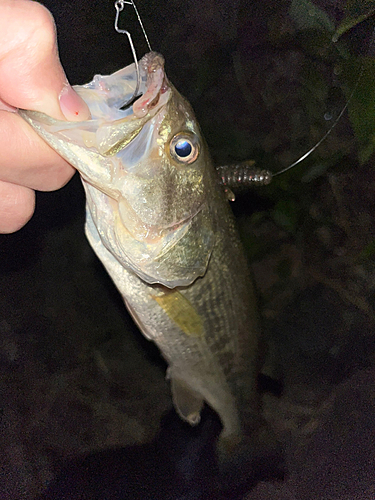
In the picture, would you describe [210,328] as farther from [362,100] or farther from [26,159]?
[362,100]

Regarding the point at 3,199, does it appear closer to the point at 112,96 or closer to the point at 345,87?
the point at 112,96

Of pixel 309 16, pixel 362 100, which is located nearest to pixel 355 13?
pixel 309 16

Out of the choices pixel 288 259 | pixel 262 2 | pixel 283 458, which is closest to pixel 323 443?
pixel 283 458

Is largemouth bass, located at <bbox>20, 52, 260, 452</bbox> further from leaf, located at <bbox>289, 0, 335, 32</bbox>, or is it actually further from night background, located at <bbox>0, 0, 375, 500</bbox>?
leaf, located at <bbox>289, 0, 335, 32</bbox>

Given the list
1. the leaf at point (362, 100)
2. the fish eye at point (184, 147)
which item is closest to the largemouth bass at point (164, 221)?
the fish eye at point (184, 147)

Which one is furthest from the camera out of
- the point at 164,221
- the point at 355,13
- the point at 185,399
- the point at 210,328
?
the point at 185,399

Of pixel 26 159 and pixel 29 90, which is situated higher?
pixel 29 90

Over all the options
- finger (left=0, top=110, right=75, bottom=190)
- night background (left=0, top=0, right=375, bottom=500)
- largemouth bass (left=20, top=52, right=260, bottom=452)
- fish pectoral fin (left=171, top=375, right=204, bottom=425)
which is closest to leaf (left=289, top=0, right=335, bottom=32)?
night background (left=0, top=0, right=375, bottom=500)

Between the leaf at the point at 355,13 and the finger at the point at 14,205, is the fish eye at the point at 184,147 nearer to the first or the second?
the finger at the point at 14,205
